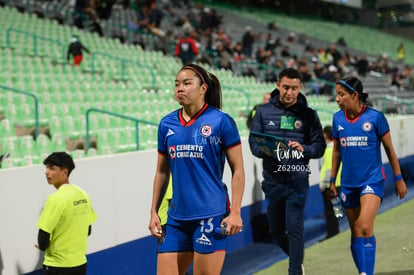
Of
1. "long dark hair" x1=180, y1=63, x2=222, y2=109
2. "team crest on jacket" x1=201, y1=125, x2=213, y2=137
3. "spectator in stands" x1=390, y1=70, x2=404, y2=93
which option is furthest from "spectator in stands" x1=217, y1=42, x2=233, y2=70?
"team crest on jacket" x1=201, y1=125, x2=213, y2=137

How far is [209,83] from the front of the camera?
4.40 meters

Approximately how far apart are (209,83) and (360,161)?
258 cm

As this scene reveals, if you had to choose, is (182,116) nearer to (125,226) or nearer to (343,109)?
(343,109)

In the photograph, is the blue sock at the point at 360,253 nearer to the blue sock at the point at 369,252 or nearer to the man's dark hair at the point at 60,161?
the blue sock at the point at 369,252

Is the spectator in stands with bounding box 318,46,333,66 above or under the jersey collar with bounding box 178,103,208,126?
above

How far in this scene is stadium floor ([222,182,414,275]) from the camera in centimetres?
842

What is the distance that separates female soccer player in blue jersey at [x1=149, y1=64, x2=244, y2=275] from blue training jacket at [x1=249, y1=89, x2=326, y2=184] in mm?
2166

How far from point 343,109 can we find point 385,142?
494 millimetres

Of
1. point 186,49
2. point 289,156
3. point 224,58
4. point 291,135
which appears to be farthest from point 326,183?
point 224,58

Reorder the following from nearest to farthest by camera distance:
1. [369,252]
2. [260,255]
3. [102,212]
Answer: [369,252], [102,212], [260,255]

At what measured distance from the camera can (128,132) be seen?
34.2 ft

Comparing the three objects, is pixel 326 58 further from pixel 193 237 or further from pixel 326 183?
pixel 193 237

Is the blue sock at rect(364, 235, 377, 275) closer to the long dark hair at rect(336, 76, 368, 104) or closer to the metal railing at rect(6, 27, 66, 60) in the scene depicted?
the long dark hair at rect(336, 76, 368, 104)

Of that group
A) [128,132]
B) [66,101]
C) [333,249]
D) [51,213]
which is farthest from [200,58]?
[51,213]
